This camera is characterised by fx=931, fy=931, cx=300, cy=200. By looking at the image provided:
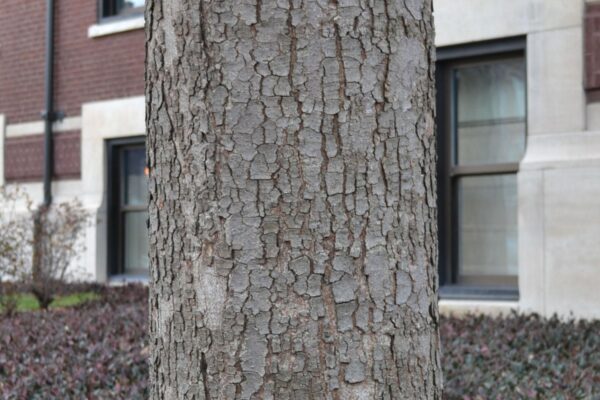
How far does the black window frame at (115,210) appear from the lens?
1127 cm

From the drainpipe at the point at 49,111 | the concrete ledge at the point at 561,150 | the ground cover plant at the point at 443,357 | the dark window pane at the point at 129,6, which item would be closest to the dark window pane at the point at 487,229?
the concrete ledge at the point at 561,150

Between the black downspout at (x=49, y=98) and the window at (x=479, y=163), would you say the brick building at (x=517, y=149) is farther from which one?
the black downspout at (x=49, y=98)

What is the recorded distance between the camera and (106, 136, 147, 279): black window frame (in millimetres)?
11273

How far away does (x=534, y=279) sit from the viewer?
7.74 m

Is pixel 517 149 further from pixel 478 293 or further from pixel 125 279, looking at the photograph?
pixel 125 279

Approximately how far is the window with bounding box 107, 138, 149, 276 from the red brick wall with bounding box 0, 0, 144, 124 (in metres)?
0.78

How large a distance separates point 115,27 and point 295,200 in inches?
376

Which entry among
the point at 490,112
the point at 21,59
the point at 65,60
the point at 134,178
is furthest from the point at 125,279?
the point at 490,112

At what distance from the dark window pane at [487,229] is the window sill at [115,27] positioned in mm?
4397

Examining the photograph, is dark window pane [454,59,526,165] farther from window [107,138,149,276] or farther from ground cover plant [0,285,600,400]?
window [107,138,149,276]

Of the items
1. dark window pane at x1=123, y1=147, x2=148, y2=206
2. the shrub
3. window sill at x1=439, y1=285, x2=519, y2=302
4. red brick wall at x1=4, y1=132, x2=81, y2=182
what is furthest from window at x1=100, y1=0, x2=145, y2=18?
window sill at x1=439, y1=285, x2=519, y2=302

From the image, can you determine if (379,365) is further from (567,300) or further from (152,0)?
(567,300)

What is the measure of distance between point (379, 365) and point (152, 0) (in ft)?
3.06

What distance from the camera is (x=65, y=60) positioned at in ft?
38.2
